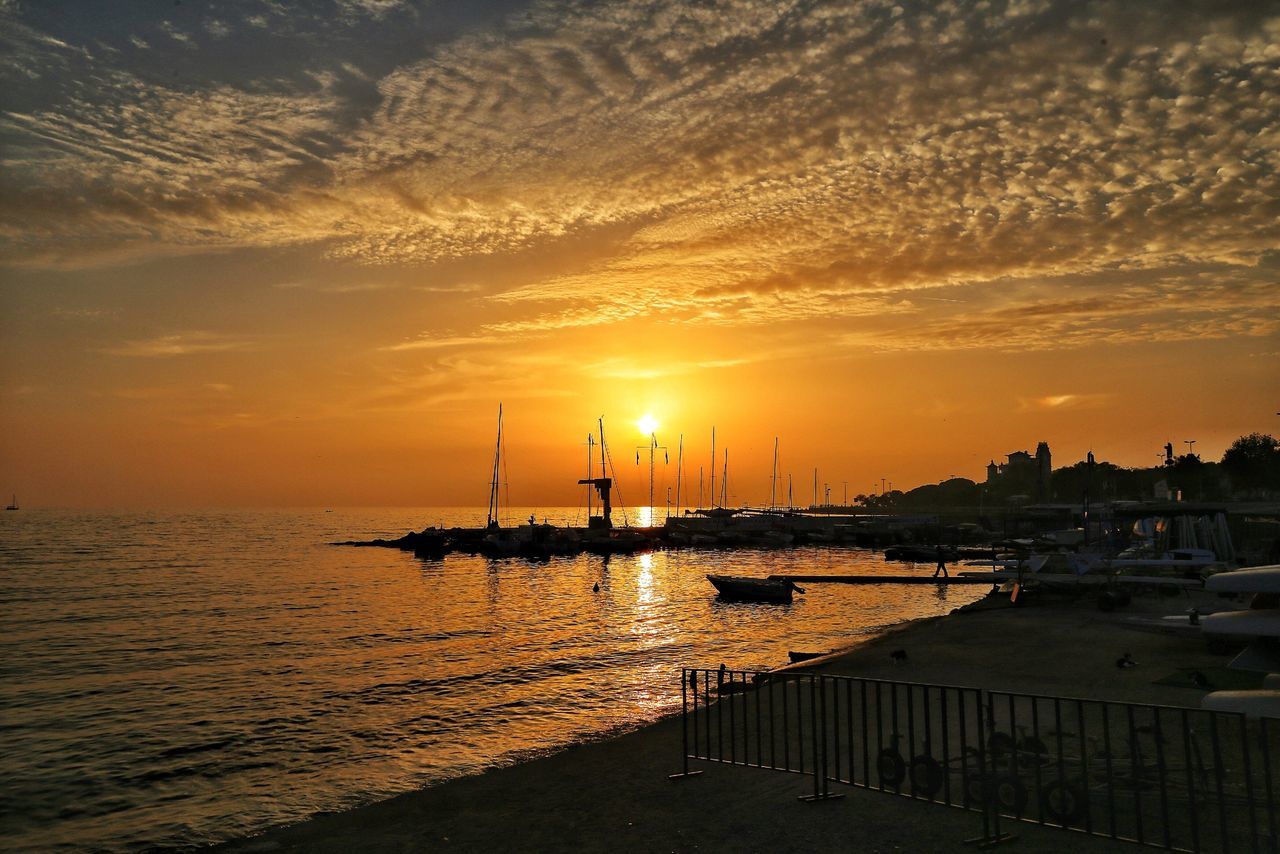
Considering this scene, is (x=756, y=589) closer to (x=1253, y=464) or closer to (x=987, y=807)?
(x=987, y=807)

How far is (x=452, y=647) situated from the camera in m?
41.1

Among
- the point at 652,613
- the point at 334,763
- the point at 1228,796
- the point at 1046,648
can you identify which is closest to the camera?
the point at 1228,796

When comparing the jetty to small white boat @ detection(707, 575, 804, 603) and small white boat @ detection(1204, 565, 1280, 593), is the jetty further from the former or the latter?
small white boat @ detection(1204, 565, 1280, 593)

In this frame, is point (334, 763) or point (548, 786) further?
point (334, 763)

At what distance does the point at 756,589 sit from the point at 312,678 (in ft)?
107

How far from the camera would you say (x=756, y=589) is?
2269 inches

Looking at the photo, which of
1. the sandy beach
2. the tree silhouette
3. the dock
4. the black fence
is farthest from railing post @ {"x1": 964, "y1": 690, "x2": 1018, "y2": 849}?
the tree silhouette

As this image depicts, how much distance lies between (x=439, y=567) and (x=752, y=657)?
71.7 m

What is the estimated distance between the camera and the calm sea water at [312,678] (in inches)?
738

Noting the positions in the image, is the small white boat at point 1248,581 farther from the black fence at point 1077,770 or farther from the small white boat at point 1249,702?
the small white boat at point 1249,702

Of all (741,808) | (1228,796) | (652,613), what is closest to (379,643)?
(652,613)

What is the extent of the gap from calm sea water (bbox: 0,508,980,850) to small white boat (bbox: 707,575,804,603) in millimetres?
1429

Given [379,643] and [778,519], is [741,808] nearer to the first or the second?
[379,643]

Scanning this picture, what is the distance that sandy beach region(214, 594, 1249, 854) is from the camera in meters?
10.3
